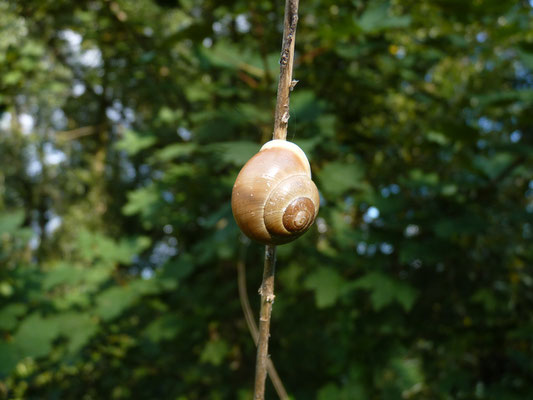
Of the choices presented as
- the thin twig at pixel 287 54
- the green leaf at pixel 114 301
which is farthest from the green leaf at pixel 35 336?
the thin twig at pixel 287 54

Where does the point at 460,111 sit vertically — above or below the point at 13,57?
below

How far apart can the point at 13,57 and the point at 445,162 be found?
2535 millimetres

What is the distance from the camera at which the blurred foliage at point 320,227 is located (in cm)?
187

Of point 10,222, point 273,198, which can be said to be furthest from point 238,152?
point 10,222

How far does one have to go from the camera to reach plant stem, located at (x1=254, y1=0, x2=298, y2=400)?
1.99 ft

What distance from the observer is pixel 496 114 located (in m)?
2.84

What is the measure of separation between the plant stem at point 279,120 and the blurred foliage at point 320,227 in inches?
33.1

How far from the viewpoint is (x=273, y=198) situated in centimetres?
78

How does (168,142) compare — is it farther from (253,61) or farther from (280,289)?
(280,289)

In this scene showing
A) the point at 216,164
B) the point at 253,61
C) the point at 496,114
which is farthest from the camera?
the point at 496,114

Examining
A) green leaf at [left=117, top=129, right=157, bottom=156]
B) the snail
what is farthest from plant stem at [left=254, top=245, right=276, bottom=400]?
green leaf at [left=117, top=129, right=157, bottom=156]

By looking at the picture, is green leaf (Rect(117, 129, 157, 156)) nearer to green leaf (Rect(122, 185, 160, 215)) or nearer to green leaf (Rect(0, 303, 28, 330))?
green leaf (Rect(122, 185, 160, 215))

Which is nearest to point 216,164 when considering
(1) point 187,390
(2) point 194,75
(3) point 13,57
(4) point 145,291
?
(4) point 145,291

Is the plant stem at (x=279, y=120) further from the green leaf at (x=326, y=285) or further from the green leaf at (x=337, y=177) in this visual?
the green leaf at (x=326, y=285)
